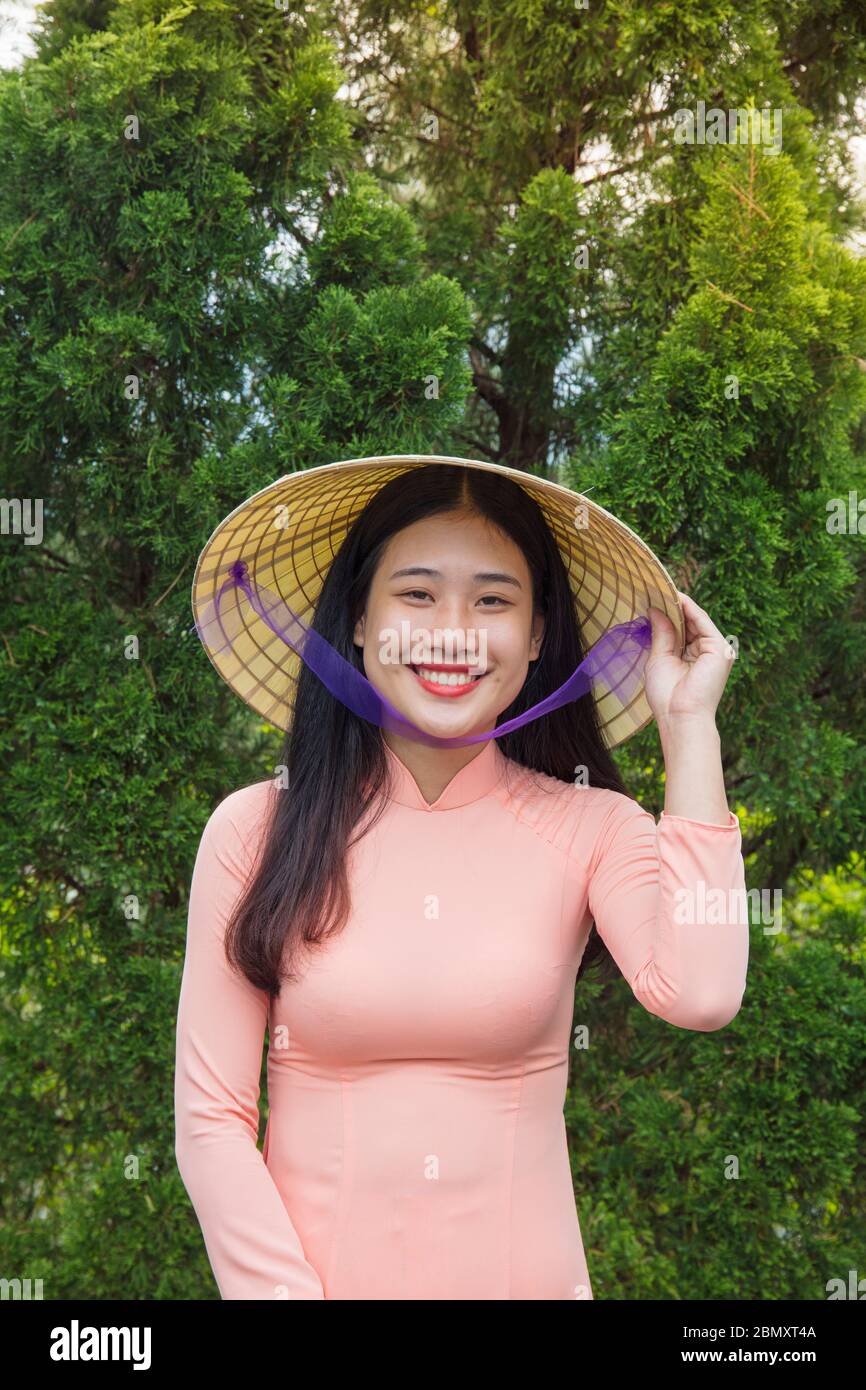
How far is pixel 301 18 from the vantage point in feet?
10.1

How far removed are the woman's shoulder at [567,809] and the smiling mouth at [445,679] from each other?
0.22m

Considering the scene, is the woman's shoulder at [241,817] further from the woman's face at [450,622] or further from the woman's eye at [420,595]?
the woman's eye at [420,595]

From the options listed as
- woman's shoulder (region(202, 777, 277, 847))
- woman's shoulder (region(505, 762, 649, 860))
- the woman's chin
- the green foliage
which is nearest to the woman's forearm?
woman's shoulder (region(505, 762, 649, 860))

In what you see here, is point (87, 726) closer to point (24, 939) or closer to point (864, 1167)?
point (24, 939)

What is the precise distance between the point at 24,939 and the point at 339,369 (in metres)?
1.54

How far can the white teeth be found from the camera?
68.8 inches

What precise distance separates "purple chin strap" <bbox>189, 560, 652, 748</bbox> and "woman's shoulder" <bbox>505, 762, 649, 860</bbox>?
10 centimetres

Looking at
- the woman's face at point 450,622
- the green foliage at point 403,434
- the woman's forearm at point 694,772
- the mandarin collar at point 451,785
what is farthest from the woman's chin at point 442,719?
the green foliage at point 403,434

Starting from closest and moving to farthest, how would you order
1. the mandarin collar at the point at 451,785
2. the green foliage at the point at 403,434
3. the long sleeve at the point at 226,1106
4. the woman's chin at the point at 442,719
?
the long sleeve at the point at 226,1106
the woman's chin at the point at 442,719
the mandarin collar at the point at 451,785
the green foliage at the point at 403,434

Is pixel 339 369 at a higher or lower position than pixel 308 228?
lower

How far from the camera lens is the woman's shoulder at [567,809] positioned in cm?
182

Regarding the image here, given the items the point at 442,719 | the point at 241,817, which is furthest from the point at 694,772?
the point at 241,817

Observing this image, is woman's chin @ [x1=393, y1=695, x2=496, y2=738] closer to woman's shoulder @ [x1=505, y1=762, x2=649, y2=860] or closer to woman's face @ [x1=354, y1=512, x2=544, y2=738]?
woman's face @ [x1=354, y1=512, x2=544, y2=738]

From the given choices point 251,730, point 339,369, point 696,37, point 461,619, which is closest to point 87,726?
point 251,730
